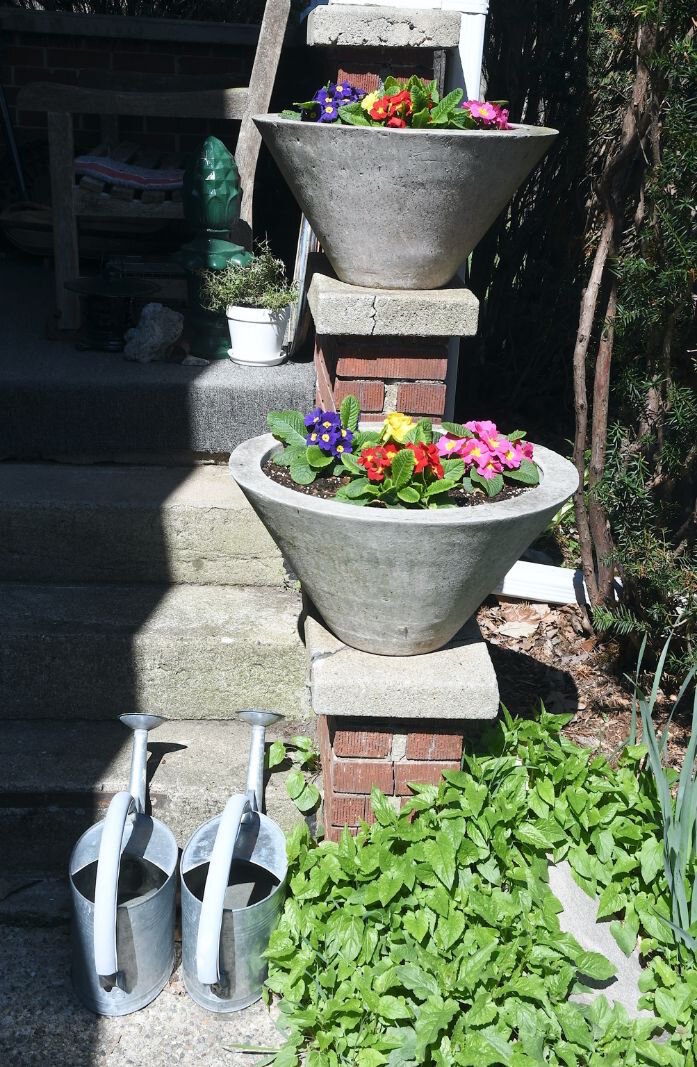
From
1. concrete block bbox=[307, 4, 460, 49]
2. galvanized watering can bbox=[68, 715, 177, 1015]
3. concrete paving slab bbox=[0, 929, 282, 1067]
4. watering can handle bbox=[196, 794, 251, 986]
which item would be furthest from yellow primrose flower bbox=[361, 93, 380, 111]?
concrete paving slab bbox=[0, 929, 282, 1067]

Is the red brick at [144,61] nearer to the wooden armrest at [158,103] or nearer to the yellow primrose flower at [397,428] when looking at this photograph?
the wooden armrest at [158,103]

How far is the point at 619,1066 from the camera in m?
2.02

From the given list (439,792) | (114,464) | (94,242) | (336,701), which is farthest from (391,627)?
(94,242)

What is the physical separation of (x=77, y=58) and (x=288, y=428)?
432cm

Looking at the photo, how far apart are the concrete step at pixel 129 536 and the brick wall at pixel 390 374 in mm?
596

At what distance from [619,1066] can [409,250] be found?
1877 mm

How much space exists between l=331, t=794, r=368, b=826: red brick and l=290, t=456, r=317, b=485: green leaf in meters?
0.76

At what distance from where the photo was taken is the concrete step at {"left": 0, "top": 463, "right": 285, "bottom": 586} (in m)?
3.01

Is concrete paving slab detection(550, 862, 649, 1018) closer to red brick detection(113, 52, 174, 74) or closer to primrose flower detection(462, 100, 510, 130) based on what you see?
primrose flower detection(462, 100, 510, 130)

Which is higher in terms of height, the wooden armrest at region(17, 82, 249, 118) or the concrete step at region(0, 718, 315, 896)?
the wooden armrest at region(17, 82, 249, 118)

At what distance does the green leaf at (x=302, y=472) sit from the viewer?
225cm

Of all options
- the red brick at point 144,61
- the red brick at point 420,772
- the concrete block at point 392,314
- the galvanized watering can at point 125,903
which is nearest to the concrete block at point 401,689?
the red brick at point 420,772

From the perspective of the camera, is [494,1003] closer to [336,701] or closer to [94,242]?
[336,701]

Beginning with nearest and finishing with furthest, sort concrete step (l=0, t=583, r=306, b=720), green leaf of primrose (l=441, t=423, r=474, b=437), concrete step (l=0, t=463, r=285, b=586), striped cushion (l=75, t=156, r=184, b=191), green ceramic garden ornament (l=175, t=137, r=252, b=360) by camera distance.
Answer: green leaf of primrose (l=441, t=423, r=474, b=437) < concrete step (l=0, t=583, r=306, b=720) < concrete step (l=0, t=463, r=285, b=586) < green ceramic garden ornament (l=175, t=137, r=252, b=360) < striped cushion (l=75, t=156, r=184, b=191)
